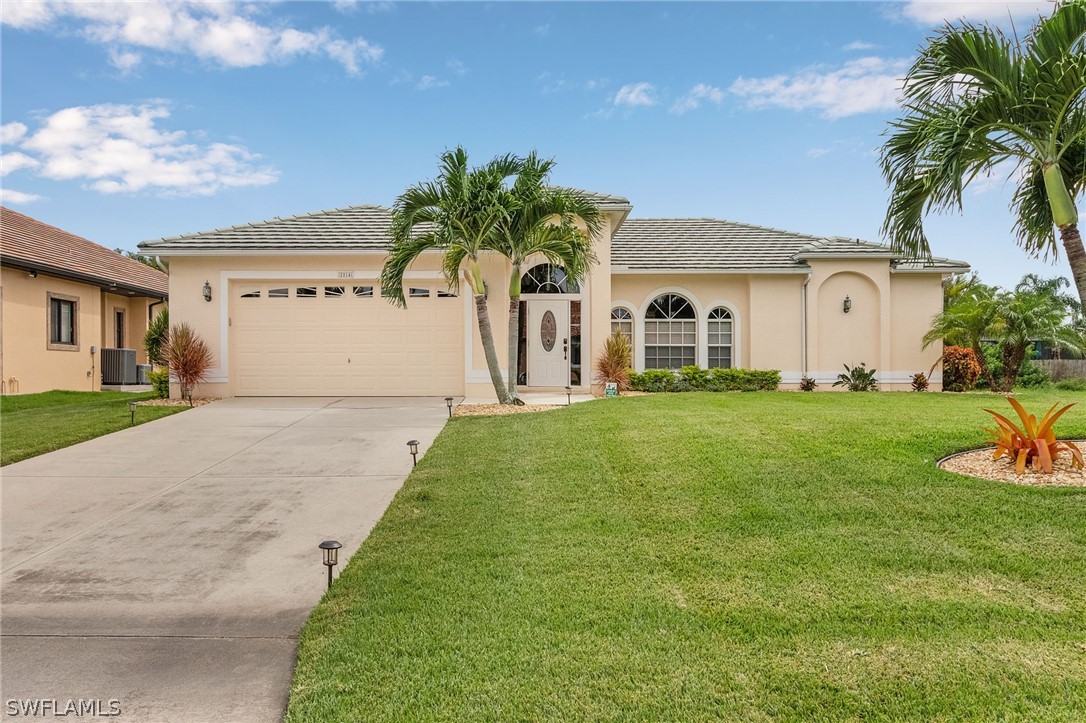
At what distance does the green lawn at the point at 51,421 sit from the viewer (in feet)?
30.1

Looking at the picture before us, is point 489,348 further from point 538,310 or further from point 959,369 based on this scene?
point 959,369

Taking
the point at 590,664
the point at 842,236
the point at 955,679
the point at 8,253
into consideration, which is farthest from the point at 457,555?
the point at 8,253

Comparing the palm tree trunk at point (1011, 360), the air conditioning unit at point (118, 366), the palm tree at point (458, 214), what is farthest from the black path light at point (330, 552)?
the air conditioning unit at point (118, 366)

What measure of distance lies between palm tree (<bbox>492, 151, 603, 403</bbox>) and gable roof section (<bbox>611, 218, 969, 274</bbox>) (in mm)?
3895

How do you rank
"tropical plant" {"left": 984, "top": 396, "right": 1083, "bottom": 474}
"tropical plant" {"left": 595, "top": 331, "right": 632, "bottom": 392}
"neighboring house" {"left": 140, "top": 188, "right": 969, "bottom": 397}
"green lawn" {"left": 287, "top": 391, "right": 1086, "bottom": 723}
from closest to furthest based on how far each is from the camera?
"green lawn" {"left": 287, "top": 391, "right": 1086, "bottom": 723}
"tropical plant" {"left": 984, "top": 396, "right": 1083, "bottom": 474}
"tropical plant" {"left": 595, "top": 331, "right": 632, "bottom": 392}
"neighboring house" {"left": 140, "top": 188, "right": 969, "bottom": 397}

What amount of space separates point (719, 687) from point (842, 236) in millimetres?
16437

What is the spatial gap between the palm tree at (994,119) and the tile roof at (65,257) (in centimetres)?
1921

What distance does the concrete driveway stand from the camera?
327 cm

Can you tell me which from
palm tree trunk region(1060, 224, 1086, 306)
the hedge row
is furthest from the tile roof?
palm tree trunk region(1060, 224, 1086, 306)

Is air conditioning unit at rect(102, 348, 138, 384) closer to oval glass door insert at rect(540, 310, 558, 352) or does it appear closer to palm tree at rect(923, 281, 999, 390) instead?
oval glass door insert at rect(540, 310, 558, 352)

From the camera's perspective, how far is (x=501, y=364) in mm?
14305

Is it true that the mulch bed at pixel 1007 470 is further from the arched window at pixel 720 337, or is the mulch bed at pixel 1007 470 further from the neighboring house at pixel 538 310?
the arched window at pixel 720 337

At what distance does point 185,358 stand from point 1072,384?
83.1ft

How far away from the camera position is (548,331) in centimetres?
1505
